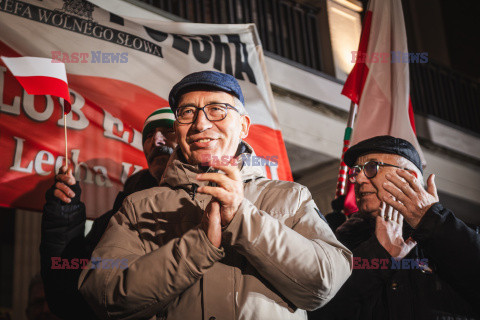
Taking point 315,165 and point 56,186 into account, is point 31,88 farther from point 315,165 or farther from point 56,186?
point 315,165

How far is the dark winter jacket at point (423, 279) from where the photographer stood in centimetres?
186

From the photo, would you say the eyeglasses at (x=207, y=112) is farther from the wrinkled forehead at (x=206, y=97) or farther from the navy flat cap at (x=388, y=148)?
the navy flat cap at (x=388, y=148)

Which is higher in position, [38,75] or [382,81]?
[382,81]

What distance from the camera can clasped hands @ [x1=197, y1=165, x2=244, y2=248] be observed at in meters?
1.35

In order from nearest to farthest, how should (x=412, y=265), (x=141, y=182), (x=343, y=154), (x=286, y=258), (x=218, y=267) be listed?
1. (x=286, y=258)
2. (x=218, y=267)
3. (x=412, y=265)
4. (x=141, y=182)
5. (x=343, y=154)

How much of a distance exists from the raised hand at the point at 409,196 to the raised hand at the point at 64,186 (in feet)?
4.69

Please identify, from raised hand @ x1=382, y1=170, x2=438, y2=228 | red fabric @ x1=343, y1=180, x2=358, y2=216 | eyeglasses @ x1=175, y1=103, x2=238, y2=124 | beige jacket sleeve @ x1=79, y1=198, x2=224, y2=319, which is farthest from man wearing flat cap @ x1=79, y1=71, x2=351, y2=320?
red fabric @ x1=343, y1=180, x2=358, y2=216

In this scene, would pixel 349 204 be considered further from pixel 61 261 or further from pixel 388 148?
pixel 61 261

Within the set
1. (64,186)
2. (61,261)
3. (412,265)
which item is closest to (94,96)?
(64,186)

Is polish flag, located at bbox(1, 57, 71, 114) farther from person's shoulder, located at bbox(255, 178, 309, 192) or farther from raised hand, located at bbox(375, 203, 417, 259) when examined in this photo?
raised hand, located at bbox(375, 203, 417, 259)

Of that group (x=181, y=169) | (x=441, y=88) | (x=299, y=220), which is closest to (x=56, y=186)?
(x=181, y=169)

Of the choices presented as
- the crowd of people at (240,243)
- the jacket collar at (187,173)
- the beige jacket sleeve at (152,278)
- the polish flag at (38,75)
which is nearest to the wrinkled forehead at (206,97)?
the crowd of people at (240,243)

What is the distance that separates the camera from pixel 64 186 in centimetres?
216

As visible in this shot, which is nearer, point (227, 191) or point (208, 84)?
point (227, 191)
